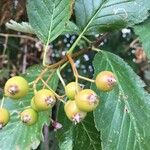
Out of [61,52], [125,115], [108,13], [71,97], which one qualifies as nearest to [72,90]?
[71,97]

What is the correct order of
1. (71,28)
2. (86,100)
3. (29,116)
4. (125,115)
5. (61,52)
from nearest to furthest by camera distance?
(86,100) → (29,116) → (125,115) → (71,28) → (61,52)

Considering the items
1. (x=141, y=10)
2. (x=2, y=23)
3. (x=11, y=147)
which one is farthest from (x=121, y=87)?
(x=2, y=23)

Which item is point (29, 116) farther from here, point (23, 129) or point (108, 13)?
point (108, 13)

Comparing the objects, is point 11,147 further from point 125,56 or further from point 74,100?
point 125,56

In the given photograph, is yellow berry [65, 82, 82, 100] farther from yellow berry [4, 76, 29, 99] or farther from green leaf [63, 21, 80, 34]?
green leaf [63, 21, 80, 34]

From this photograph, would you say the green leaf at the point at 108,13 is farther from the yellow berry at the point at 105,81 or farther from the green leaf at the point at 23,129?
the yellow berry at the point at 105,81

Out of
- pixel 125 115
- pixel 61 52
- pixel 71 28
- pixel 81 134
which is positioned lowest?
pixel 81 134

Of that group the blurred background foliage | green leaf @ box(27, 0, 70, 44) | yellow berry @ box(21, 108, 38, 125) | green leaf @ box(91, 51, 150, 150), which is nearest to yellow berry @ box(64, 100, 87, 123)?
yellow berry @ box(21, 108, 38, 125)
